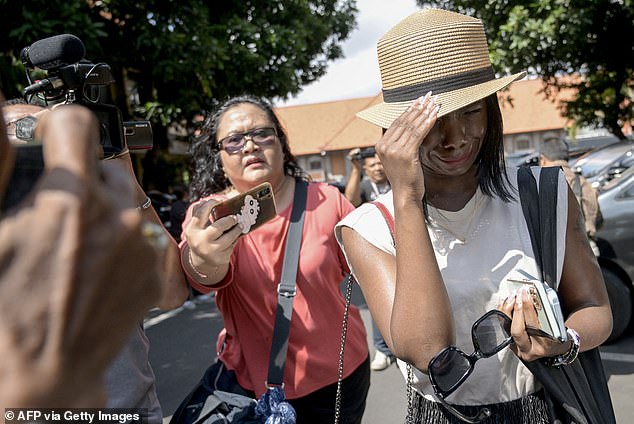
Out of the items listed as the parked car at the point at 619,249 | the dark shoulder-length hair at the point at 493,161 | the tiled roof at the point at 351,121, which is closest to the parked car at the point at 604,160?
the parked car at the point at 619,249

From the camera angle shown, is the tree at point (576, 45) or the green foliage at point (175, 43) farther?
the tree at point (576, 45)

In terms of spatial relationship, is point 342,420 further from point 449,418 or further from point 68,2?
point 68,2

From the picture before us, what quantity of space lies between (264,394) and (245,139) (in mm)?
1019

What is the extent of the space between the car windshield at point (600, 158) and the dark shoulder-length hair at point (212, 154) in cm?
900

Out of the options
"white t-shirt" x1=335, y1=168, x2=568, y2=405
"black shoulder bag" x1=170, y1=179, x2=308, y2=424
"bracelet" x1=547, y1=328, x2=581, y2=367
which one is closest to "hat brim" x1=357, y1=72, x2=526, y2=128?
"white t-shirt" x1=335, y1=168, x2=568, y2=405

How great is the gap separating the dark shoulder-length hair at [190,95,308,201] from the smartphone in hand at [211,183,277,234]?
0.70 m

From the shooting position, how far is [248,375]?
2.12 m

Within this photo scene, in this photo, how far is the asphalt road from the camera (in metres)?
4.00

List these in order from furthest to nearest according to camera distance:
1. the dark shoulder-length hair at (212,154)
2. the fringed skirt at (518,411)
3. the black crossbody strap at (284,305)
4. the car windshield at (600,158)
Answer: the car windshield at (600,158) < the dark shoulder-length hair at (212,154) < the black crossbody strap at (284,305) < the fringed skirt at (518,411)

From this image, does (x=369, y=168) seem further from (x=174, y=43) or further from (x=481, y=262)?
(x=174, y=43)

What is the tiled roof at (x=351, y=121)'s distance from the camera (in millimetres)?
42312

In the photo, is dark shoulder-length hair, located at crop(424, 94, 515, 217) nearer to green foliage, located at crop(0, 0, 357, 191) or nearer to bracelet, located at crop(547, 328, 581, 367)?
bracelet, located at crop(547, 328, 581, 367)

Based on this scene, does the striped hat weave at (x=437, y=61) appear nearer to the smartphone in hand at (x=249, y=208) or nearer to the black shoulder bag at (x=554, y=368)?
the black shoulder bag at (x=554, y=368)

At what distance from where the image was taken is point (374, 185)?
18.6ft
